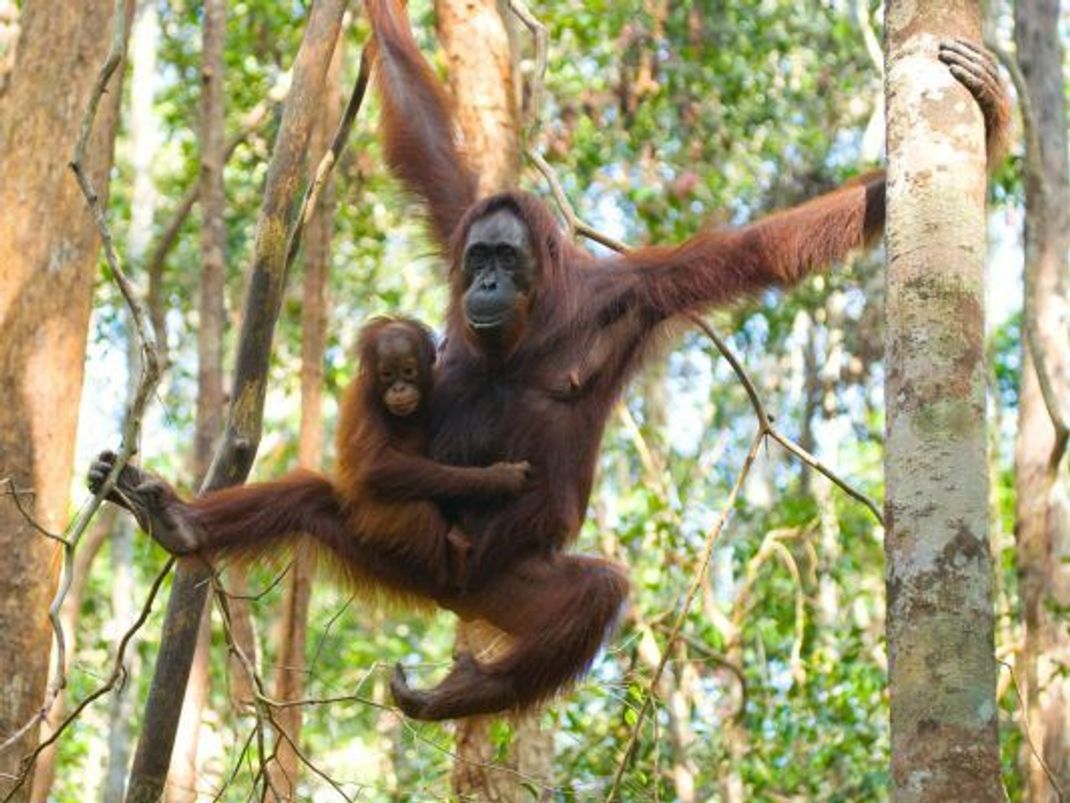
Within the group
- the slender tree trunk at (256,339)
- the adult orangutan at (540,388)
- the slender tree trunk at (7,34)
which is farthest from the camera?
the slender tree trunk at (7,34)

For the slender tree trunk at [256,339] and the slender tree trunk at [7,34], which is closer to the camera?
the slender tree trunk at [256,339]

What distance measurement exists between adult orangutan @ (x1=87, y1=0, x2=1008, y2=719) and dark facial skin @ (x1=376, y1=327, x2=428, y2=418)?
189mm

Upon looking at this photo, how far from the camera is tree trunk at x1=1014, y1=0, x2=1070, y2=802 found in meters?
7.29

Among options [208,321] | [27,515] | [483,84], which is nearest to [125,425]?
[27,515]

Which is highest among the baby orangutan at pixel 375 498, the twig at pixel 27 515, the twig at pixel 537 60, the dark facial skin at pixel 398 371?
the twig at pixel 537 60

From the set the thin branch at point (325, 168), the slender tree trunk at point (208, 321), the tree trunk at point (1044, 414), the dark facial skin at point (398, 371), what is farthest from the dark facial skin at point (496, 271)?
the tree trunk at point (1044, 414)

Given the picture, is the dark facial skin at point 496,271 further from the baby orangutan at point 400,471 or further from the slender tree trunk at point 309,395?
the slender tree trunk at point 309,395

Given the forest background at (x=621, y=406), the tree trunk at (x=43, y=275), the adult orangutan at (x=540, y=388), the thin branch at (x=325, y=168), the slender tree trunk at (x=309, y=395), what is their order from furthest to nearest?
the slender tree trunk at (x=309, y=395)
the forest background at (x=621, y=406)
the tree trunk at (x=43, y=275)
the adult orangutan at (x=540, y=388)
the thin branch at (x=325, y=168)

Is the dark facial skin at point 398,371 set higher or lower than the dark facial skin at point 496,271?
lower

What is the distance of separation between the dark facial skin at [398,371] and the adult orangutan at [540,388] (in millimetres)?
189

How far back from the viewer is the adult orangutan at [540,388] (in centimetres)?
458

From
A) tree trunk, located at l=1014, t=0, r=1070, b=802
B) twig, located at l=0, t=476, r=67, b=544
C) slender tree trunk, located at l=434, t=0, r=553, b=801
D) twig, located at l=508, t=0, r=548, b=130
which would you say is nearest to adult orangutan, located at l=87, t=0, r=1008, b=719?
twig, located at l=508, t=0, r=548, b=130

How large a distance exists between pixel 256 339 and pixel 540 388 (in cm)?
98

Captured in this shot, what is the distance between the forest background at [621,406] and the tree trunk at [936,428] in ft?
3.09
